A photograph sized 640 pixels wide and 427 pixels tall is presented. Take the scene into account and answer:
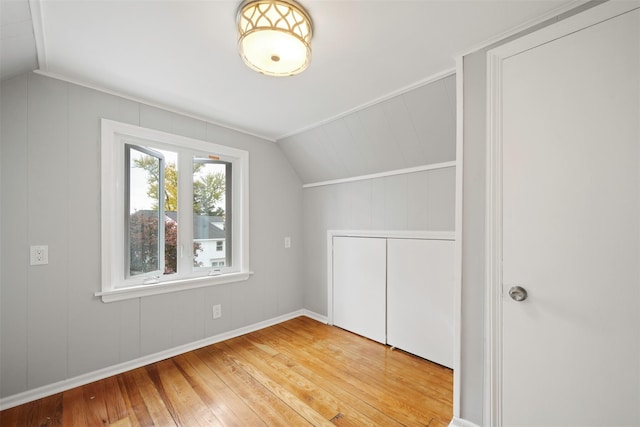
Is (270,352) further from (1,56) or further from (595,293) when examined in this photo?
(1,56)

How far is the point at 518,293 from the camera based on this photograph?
1.36 meters

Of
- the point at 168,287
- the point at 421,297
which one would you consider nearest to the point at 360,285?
the point at 421,297

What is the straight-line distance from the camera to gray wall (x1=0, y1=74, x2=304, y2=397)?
5.64 feet

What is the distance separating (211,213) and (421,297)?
219 cm

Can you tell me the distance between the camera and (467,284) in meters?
1.55

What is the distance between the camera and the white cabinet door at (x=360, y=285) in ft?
8.84

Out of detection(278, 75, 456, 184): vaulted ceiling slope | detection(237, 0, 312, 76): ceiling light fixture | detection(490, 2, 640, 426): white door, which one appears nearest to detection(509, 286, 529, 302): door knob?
detection(490, 2, 640, 426): white door

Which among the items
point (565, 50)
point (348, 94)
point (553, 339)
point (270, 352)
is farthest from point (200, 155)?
point (553, 339)

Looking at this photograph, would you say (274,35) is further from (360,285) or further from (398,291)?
(360,285)

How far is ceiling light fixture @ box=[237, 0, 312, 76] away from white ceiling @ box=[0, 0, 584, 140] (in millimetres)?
77

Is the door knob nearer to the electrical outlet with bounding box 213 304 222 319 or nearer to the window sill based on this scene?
the window sill

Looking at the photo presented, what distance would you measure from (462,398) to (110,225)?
2.70m

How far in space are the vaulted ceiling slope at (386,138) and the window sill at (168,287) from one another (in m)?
1.51

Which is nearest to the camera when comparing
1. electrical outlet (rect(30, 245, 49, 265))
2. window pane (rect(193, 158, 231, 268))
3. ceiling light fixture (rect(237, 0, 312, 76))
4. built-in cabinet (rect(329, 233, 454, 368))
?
ceiling light fixture (rect(237, 0, 312, 76))
